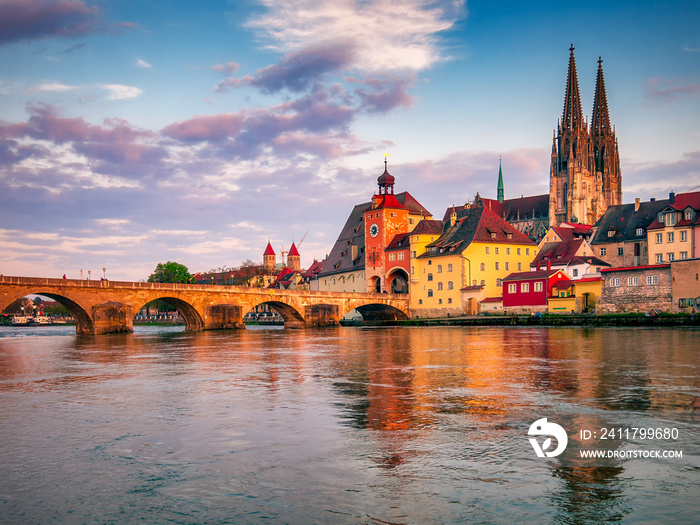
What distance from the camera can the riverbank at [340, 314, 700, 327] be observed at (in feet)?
184

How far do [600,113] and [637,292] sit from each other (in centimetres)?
9494

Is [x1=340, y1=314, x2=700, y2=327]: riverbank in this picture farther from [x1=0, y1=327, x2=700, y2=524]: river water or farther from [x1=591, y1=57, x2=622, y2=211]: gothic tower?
[x1=591, y1=57, x2=622, y2=211]: gothic tower

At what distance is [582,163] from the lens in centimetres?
13962

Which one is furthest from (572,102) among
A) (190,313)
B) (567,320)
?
(190,313)

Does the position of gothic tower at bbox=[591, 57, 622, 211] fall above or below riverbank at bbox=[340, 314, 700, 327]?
above

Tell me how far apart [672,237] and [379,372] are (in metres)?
66.5

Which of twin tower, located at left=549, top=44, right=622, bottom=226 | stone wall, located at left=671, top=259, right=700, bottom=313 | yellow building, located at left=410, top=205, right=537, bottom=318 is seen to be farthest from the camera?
twin tower, located at left=549, top=44, right=622, bottom=226

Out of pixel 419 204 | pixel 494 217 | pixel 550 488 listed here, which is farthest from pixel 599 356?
pixel 419 204

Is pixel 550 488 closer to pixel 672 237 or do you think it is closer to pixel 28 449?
pixel 28 449

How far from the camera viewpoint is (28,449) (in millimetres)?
10438

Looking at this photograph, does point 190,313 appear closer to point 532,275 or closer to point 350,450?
point 532,275

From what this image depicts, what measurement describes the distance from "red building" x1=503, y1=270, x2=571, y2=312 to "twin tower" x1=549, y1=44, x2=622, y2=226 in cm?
6052

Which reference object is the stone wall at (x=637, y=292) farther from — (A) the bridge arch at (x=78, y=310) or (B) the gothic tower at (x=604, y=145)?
(B) the gothic tower at (x=604, y=145)

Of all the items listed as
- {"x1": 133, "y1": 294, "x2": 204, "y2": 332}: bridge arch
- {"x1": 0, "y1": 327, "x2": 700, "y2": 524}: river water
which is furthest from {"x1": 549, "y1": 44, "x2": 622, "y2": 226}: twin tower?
{"x1": 0, "y1": 327, "x2": 700, "y2": 524}: river water
